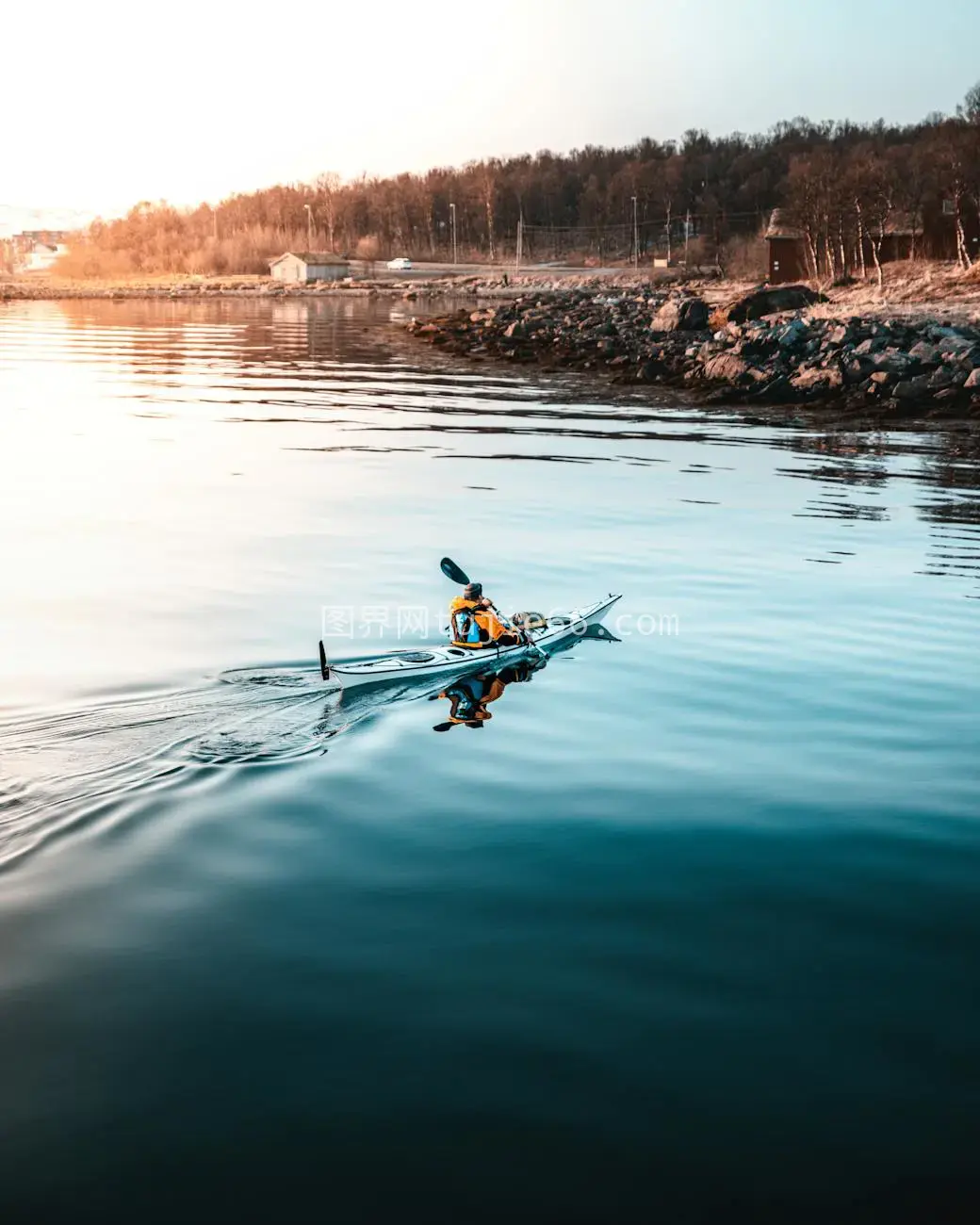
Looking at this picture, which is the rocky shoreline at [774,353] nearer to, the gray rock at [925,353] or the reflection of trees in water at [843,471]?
the gray rock at [925,353]

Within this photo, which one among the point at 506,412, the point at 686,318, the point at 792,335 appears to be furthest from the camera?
the point at 686,318

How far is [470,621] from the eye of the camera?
17875 mm

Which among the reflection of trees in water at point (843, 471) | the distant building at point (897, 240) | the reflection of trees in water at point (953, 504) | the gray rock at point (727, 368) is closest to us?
the reflection of trees in water at point (953, 504)

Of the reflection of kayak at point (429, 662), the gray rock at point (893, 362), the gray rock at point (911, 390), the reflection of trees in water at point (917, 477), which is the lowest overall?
the reflection of kayak at point (429, 662)

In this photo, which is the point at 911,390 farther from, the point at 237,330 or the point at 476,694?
the point at 237,330

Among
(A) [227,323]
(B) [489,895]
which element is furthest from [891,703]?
(A) [227,323]

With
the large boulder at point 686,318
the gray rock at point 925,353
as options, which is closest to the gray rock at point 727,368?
the gray rock at point 925,353

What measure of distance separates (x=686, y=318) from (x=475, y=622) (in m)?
65.7

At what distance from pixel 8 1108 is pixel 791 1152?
522 cm

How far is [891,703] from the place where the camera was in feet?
56.9

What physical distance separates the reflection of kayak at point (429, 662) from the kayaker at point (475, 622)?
115 millimetres

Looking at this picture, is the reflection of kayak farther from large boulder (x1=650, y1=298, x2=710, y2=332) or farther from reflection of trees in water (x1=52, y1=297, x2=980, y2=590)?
large boulder (x1=650, y1=298, x2=710, y2=332)

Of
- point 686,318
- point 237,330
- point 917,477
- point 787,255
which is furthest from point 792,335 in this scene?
point 237,330

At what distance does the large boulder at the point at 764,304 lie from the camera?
77.2m
